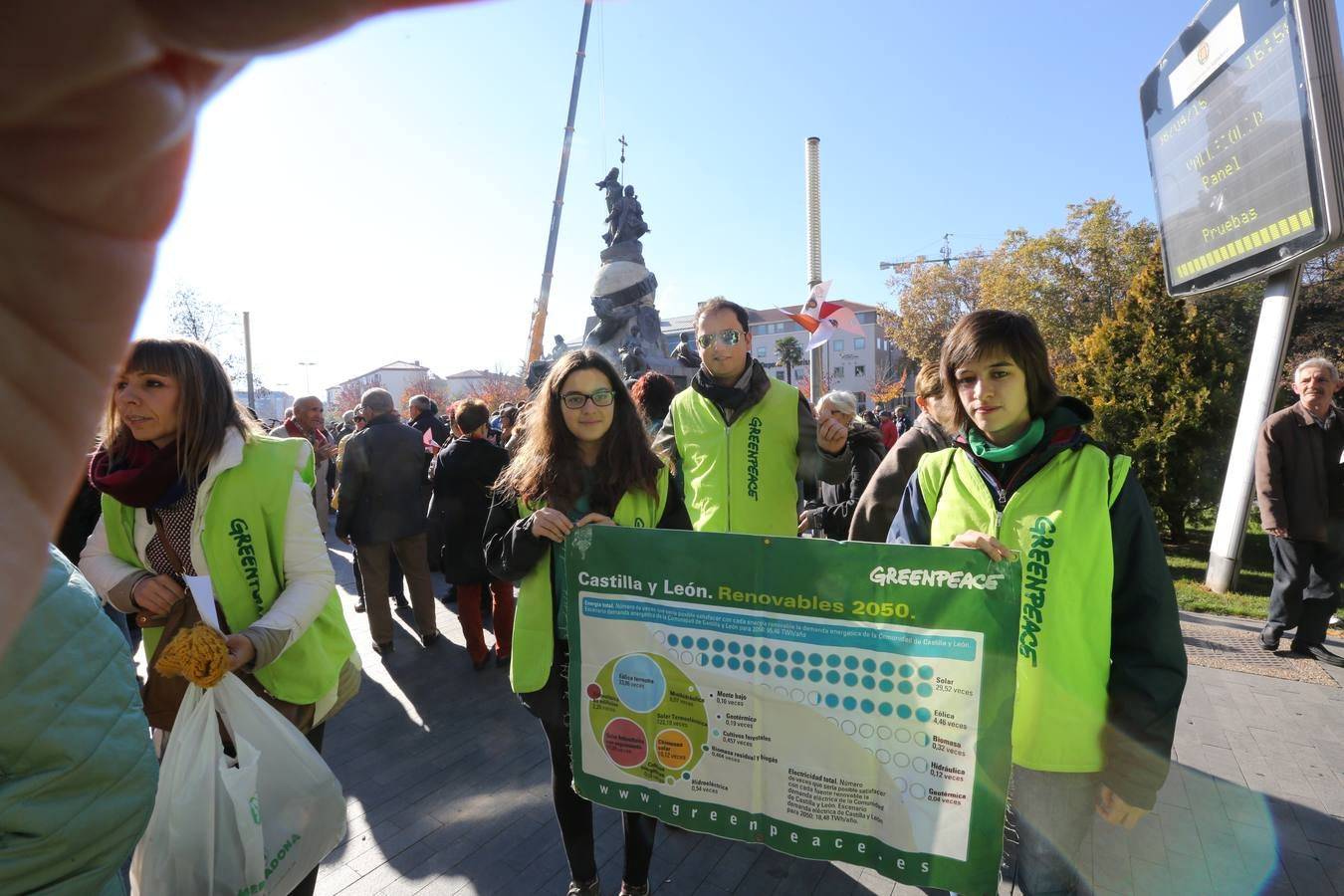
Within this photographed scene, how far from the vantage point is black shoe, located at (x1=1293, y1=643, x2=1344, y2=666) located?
16.4 feet

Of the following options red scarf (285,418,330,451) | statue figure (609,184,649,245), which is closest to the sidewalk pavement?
red scarf (285,418,330,451)

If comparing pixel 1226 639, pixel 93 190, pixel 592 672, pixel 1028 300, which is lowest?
pixel 1226 639

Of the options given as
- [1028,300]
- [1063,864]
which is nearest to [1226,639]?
[1063,864]

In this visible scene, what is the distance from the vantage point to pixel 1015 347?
7.04ft

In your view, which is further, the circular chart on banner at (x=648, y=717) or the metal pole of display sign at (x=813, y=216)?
the metal pole of display sign at (x=813, y=216)

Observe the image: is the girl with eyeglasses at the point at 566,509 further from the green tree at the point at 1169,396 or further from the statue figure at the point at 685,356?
the statue figure at the point at 685,356

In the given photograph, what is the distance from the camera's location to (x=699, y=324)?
354 cm

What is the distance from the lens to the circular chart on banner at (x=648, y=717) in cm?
213

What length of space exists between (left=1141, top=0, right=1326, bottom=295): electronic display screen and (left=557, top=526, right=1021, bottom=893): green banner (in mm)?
6645

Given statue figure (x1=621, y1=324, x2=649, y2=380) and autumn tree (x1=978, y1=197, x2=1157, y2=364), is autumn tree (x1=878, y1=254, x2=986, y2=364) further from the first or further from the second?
statue figure (x1=621, y1=324, x2=649, y2=380)

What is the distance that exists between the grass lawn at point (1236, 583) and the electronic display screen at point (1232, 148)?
3209 mm

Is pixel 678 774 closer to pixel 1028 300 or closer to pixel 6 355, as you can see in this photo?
pixel 6 355

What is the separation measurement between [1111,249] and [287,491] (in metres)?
29.6

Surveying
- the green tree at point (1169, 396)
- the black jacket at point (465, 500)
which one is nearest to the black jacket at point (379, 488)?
the black jacket at point (465, 500)
